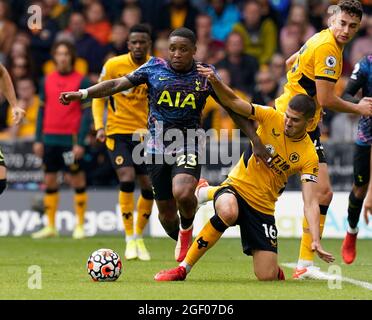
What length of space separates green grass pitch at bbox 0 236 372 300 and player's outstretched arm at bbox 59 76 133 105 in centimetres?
166

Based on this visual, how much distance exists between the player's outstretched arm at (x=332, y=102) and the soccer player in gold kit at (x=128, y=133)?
10.2 feet

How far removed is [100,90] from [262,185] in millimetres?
1771

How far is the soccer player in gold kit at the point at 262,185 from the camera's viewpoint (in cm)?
977

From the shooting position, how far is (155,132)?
11.3m

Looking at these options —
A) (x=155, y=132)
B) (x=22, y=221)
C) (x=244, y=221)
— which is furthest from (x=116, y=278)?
(x=22, y=221)

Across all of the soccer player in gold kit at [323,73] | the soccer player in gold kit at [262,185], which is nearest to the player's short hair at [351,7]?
the soccer player in gold kit at [323,73]

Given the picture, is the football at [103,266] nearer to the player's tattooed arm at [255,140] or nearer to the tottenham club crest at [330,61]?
the player's tattooed arm at [255,140]

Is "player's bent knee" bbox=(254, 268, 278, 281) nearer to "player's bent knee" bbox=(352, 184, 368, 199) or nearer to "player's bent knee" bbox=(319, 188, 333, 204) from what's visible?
"player's bent knee" bbox=(319, 188, 333, 204)

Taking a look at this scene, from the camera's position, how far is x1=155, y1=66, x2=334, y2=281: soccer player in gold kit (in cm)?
977

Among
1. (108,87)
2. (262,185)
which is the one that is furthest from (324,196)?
(108,87)

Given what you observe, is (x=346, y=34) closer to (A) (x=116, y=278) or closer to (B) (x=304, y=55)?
(B) (x=304, y=55)

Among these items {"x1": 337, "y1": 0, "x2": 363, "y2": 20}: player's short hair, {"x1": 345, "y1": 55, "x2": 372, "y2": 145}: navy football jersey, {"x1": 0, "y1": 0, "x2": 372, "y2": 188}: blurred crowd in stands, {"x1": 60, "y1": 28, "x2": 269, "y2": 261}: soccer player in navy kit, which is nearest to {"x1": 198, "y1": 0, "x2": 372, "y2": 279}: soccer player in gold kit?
{"x1": 337, "y1": 0, "x2": 363, "y2": 20}: player's short hair

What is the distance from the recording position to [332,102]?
10.4m

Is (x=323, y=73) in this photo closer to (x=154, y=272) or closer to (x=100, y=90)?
(x=100, y=90)
